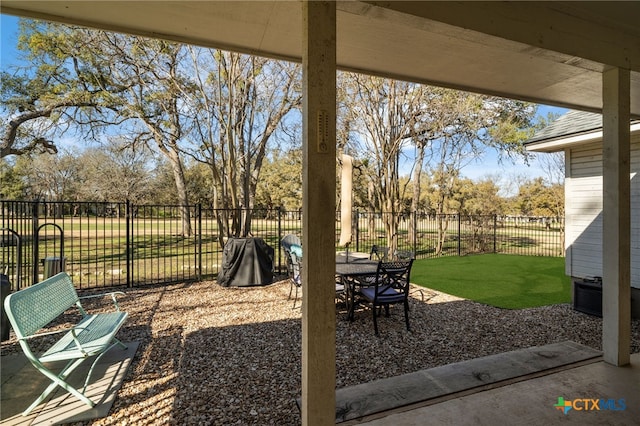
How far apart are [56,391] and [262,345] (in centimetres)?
182

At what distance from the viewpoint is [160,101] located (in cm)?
915

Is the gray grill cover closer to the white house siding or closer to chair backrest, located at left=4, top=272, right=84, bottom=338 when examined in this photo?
chair backrest, located at left=4, top=272, right=84, bottom=338

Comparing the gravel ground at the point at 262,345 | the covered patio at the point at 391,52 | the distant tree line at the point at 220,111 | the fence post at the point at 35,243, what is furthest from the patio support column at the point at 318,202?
the distant tree line at the point at 220,111

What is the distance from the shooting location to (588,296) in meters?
4.58

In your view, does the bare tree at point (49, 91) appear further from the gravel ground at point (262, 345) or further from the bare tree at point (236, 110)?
the gravel ground at point (262, 345)

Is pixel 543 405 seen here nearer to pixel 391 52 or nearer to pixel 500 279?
pixel 391 52

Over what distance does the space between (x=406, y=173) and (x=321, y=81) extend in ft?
37.8

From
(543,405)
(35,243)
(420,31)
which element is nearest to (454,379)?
(543,405)

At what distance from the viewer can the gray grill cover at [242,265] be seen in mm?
6383

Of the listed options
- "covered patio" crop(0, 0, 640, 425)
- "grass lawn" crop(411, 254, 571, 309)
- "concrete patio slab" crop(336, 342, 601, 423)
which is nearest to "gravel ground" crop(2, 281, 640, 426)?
"concrete patio slab" crop(336, 342, 601, 423)

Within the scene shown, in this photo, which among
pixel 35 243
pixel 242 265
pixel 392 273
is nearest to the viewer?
pixel 392 273

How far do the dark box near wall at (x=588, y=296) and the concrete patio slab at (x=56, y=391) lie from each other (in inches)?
236

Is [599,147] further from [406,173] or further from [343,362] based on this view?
[406,173]

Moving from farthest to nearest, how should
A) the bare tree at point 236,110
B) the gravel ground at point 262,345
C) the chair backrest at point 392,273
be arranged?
the bare tree at point 236,110, the chair backrest at point 392,273, the gravel ground at point 262,345
